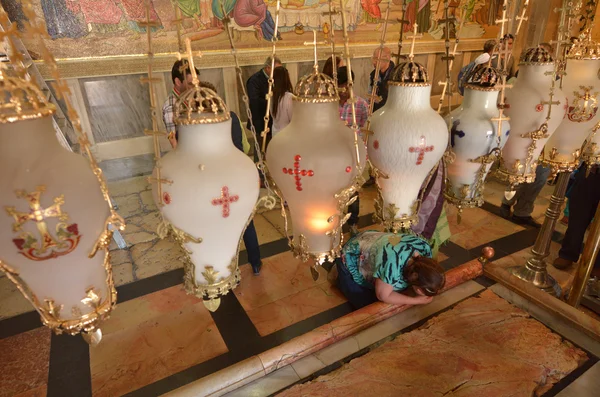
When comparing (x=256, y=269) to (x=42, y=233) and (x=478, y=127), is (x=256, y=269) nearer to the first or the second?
(x=478, y=127)

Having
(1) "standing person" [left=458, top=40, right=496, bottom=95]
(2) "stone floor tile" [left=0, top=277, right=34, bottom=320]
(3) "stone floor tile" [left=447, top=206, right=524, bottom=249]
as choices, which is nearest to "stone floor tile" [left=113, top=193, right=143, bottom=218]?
(2) "stone floor tile" [left=0, top=277, right=34, bottom=320]

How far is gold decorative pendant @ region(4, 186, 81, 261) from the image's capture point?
67 cm

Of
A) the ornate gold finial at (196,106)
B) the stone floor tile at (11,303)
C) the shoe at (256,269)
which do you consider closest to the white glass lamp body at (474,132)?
the ornate gold finial at (196,106)

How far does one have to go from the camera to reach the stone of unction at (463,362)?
177 cm

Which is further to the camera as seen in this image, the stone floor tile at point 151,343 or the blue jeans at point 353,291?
the blue jeans at point 353,291

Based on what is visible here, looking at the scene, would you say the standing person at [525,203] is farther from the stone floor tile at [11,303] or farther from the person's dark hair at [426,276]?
the stone floor tile at [11,303]

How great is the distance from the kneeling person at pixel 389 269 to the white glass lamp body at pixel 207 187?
1.38m

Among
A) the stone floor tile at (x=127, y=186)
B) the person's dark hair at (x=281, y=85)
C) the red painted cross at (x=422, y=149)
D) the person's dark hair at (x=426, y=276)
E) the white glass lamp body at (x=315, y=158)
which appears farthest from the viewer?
the stone floor tile at (x=127, y=186)

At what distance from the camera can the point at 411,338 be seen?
2.02 meters

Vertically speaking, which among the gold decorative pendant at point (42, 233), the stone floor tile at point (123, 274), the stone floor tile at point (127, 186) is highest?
the gold decorative pendant at point (42, 233)

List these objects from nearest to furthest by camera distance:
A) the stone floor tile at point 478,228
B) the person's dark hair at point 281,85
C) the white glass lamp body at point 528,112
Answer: the white glass lamp body at point 528,112 → the person's dark hair at point 281,85 → the stone floor tile at point 478,228

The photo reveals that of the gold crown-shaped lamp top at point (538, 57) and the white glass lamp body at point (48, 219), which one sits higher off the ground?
the gold crown-shaped lamp top at point (538, 57)

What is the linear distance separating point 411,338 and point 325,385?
0.56 metres

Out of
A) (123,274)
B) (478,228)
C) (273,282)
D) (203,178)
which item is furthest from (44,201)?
(478,228)
